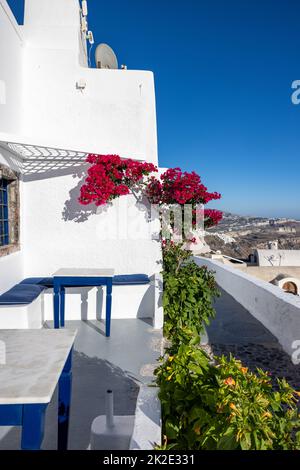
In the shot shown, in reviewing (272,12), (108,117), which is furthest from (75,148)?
(272,12)

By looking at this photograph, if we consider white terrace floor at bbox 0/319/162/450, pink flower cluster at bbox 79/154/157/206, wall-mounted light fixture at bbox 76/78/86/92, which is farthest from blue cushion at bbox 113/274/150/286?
wall-mounted light fixture at bbox 76/78/86/92

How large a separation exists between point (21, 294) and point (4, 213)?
5.22 feet

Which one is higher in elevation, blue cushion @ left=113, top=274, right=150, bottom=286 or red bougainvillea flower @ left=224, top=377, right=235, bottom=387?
red bougainvillea flower @ left=224, top=377, right=235, bottom=387

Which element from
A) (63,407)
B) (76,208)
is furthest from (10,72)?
(63,407)

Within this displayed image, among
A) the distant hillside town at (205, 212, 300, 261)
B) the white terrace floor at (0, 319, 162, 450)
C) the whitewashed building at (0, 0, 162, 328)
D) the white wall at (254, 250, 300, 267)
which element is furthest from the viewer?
the distant hillside town at (205, 212, 300, 261)

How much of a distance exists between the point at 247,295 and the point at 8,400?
21.0ft

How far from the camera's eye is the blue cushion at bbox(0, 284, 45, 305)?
5001mm

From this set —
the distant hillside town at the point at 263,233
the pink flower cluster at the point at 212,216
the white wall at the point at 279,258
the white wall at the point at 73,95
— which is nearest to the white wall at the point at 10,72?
the white wall at the point at 73,95

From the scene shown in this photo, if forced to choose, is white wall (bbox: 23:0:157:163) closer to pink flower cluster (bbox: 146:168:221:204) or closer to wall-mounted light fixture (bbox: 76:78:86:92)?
wall-mounted light fixture (bbox: 76:78:86:92)

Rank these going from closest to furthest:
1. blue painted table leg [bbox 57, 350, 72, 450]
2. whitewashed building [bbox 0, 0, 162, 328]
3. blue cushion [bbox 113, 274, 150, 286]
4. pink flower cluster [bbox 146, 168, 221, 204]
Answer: blue painted table leg [bbox 57, 350, 72, 450] < pink flower cluster [bbox 146, 168, 221, 204] < blue cushion [bbox 113, 274, 150, 286] < whitewashed building [bbox 0, 0, 162, 328]

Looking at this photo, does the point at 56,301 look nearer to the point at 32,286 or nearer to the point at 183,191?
the point at 32,286

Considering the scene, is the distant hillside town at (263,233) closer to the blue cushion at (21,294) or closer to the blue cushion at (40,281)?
the blue cushion at (40,281)

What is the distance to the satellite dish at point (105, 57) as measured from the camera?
8.70 meters

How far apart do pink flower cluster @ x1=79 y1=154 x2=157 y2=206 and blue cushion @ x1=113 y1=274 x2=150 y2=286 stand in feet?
4.63
